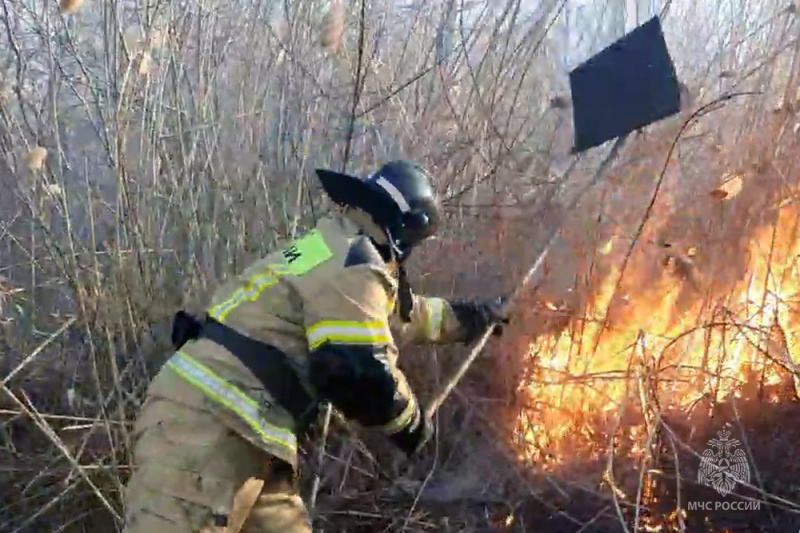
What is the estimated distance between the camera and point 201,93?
447cm

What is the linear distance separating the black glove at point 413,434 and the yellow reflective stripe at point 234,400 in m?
0.39

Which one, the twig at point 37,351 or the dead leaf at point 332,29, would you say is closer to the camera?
the twig at point 37,351

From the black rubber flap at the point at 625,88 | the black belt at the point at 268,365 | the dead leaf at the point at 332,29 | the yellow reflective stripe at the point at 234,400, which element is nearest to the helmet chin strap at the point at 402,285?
the black belt at the point at 268,365

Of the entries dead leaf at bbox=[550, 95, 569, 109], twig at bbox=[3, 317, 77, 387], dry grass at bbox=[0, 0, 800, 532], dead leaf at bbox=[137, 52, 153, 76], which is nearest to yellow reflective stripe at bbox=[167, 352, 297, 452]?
twig at bbox=[3, 317, 77, 387]

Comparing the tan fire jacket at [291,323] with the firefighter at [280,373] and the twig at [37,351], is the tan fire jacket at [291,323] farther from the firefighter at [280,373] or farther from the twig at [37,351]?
the twig at [37,351]

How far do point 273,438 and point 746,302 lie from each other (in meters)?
2.85

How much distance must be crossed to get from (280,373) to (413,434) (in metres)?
0.53

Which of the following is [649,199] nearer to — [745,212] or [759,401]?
[745,212]

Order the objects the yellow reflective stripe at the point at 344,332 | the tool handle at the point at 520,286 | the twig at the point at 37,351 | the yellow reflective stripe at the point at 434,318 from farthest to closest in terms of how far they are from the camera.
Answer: the tool handle at the point at 520,286 → the twig at the point at 37,351 → the yellow reflective stripe at the point at 434,318 → the yellow reflective stripe at the point at 344,332

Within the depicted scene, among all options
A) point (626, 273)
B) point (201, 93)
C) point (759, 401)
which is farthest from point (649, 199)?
point (201, 93)

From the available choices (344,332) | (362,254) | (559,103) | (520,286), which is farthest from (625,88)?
(344,332)

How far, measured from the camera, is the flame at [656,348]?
4383 mm

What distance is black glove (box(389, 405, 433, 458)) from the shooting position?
296 cm

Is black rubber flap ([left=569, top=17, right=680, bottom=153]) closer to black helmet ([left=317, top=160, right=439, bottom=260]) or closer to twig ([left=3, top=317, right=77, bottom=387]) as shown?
black helmet ([left=317, top=160, right=439, bottom=260])
